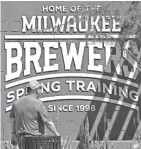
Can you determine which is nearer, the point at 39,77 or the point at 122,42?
the point at 122,42

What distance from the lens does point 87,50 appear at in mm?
12984

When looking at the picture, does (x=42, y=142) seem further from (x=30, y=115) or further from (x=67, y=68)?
(x=67, y=68)

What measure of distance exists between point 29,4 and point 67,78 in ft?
5.90

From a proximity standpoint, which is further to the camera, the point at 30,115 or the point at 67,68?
the point at 67,68

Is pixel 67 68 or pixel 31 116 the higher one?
pixel 67 68

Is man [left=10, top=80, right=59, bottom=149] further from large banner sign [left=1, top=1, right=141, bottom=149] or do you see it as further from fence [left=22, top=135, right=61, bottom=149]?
large banner sign [left=1, top=1, right=141, bottom=149]

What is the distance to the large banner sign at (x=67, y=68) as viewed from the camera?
42.4ft

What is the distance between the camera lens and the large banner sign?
12.9 m

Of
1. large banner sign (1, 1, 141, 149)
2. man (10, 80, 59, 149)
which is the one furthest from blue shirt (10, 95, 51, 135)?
large banner sign (1, 1, 141, 149)

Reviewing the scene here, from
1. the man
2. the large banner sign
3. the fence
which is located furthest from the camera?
the large banner sign

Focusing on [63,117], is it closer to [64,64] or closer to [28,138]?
[64,64]

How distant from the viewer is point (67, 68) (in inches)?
509

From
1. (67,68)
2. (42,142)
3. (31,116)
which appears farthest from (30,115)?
(67,68)

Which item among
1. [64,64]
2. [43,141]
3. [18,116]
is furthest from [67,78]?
[43,141]
